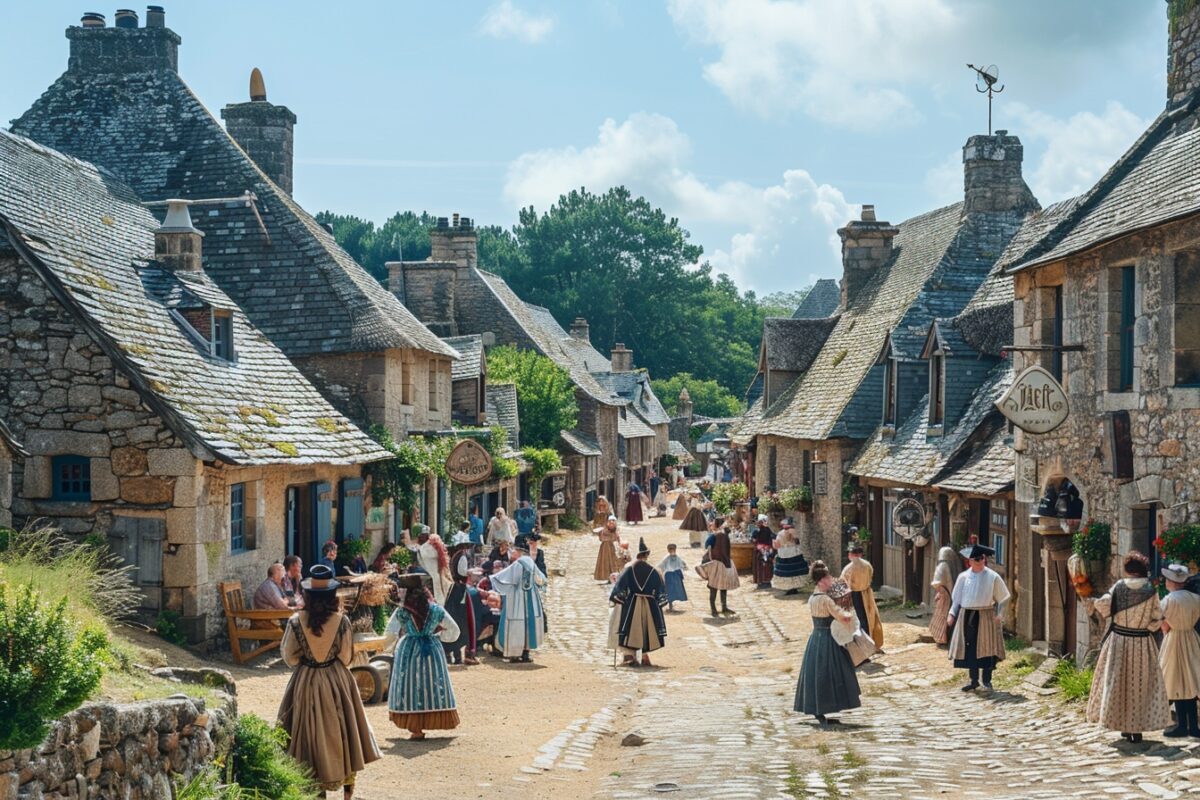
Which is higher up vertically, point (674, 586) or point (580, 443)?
point (580, 443)

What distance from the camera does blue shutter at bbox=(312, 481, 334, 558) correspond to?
1772 cm

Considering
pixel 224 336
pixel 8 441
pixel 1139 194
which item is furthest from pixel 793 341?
pixel 8 441

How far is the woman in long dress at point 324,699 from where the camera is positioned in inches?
356

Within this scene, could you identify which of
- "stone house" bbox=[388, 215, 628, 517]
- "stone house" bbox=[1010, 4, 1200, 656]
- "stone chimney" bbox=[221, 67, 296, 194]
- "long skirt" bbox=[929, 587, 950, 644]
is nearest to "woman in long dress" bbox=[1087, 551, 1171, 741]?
"stone house" bbox=[1010, 4, 1200, 656]

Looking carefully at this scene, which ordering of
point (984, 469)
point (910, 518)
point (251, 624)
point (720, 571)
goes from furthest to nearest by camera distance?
point (720, 571) → point (910, 518) → point (984, 469) → point (251, 624)

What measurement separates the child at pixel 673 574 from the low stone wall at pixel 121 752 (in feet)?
44.9

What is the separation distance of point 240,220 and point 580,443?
20840mm

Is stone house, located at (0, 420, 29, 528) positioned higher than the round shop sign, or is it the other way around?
stone house, located at (0, 420, 29, 528)

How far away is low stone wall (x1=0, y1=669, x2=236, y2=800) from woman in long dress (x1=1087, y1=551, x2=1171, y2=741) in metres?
6.82

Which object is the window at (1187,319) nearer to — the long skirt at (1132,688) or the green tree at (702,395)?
the long skirt at (1132,688)

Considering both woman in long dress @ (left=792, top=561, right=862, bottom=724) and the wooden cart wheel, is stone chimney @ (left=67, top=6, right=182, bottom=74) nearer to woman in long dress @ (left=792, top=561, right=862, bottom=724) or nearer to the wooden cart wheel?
the wooden cart wheel

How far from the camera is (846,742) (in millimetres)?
11234

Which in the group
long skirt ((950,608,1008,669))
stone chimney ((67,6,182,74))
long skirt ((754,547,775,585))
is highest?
stone chimney ((67,6,182,74))

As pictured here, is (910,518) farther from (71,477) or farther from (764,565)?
(71,477)
